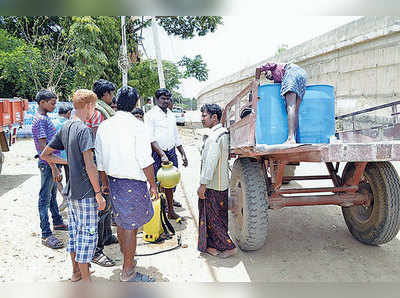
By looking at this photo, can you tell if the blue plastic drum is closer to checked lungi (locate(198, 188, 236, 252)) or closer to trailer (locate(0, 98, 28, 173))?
checked lungi (locate(198, 188, 236, 252))

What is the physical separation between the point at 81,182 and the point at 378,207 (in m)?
2.94

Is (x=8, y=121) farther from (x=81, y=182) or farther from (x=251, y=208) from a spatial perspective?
(x=251, y=208)

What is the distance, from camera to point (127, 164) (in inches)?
102

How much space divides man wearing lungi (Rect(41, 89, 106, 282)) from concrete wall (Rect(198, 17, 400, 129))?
21.9 feet

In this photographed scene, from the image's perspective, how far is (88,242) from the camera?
2.62 meters

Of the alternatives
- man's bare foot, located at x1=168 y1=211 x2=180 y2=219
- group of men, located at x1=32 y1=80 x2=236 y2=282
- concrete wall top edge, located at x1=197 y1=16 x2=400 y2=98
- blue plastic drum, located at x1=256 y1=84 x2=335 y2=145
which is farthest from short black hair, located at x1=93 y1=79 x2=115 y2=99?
concrete wall top edge, located at x1=197 y1=16 x2=400 y2=98

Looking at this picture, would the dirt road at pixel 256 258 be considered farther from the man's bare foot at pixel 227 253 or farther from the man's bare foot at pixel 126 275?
the man's bare foot at pixel 126 275

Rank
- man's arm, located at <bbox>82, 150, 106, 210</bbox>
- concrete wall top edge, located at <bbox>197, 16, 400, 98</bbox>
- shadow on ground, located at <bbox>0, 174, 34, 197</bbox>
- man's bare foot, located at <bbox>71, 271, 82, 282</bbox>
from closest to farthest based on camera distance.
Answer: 1. man's arm, located at <bbox>82, 150, 106, 210</bbox>
2. man's bare foot, located at <bbox>71, 271, 82, 282</bbox>
3. shadow on ground, located at <bbox>0, 174, 34, 197</bbox>
4. concrete wall top edge, located at <bbox>197, 16, 400, 98</bbox>

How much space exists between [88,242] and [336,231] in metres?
3.00

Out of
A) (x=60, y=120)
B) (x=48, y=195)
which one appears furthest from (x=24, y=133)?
(x=48, y=195)

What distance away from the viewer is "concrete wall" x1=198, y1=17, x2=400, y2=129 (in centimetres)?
700

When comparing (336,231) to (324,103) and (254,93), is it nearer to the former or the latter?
(324,103)

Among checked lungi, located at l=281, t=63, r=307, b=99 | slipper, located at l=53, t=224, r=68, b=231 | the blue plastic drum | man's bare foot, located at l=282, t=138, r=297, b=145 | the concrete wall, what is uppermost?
the concrete wall

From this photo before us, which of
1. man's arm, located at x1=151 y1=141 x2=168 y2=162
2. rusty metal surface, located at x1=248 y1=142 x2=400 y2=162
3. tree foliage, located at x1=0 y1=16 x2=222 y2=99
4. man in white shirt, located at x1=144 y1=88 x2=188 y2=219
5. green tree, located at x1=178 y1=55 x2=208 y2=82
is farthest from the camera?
green tree, located at x1=178 y1=55 x2=208 y2=82
